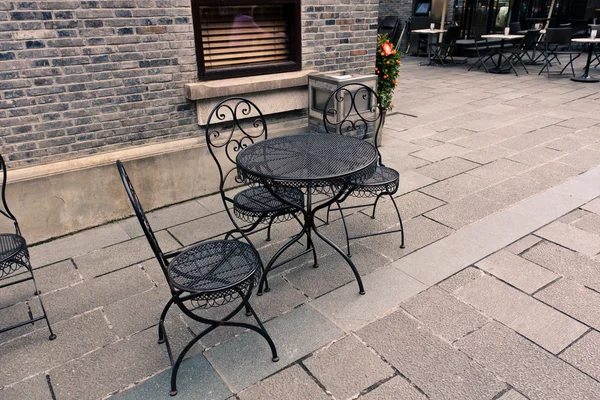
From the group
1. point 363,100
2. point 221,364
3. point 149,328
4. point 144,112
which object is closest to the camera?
point 221,364

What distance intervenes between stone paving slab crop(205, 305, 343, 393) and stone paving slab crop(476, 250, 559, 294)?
115cm

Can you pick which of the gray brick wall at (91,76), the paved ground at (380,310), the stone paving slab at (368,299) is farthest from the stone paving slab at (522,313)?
the gray brick wall at (91,76)

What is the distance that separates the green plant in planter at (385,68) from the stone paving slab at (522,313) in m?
2.83

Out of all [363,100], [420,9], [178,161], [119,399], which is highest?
[420,9]

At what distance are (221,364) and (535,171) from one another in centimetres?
364

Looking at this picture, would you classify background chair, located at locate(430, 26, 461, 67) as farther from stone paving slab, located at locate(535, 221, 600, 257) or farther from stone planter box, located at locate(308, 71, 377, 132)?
stone paving slab, located at locate(535, 221, 600, 257)

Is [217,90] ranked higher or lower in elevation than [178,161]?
higher

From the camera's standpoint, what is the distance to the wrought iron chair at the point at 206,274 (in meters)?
1.98

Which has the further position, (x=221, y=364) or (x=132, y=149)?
(x=132, y=149)

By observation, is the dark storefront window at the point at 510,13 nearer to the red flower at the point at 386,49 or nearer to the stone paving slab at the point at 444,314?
the red flower at the point at 386,49

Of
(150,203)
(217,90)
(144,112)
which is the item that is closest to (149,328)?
(150,203)

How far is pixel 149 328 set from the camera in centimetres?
249

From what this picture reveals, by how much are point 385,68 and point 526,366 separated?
12.2 ft

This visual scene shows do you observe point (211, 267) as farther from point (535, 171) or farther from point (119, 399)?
point (535, 171)
